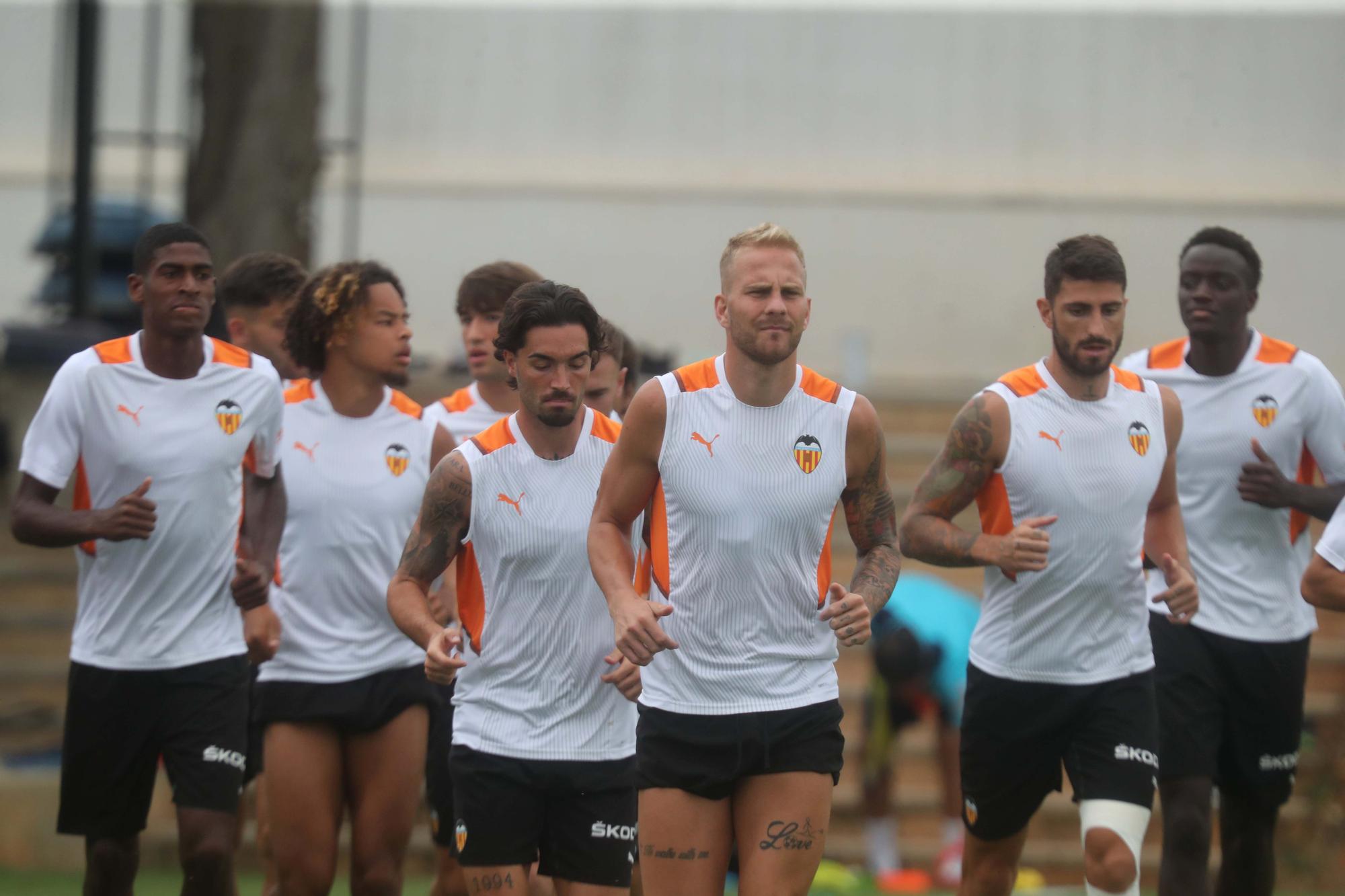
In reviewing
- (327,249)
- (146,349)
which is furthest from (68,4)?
(146,349)

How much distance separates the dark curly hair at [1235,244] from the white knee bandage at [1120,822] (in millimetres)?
2304

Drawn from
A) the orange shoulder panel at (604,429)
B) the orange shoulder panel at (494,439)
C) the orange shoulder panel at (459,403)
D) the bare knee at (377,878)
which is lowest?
the bare knee at (377,878)

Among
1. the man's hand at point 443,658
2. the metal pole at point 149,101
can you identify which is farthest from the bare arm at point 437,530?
the metal pole at point 149,101

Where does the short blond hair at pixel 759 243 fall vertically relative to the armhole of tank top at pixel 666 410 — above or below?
above

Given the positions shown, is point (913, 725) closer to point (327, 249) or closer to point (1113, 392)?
point (1113, 392)

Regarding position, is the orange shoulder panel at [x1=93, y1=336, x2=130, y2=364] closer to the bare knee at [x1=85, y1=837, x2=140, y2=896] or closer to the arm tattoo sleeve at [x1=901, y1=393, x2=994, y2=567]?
the bare knee at [x1=85, y1=837, x2=140, y2=896]

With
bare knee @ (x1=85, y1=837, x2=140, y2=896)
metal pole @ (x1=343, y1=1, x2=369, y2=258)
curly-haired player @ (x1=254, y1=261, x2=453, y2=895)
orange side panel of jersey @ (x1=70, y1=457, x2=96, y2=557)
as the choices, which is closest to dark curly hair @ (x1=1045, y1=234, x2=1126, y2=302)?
curly-haired player @ (x1=254, y1=261, x2=453, y2=895)

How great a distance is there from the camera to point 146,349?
6121 millimetres

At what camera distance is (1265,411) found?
678 cm

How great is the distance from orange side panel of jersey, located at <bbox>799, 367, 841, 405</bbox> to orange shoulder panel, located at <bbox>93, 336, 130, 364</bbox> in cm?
245

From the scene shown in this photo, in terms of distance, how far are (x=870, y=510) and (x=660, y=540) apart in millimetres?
681

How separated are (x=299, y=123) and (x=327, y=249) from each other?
4524 mm

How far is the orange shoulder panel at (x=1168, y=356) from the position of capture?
7.00m

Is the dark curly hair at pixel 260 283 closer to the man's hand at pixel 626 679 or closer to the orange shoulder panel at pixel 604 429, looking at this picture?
the orange shoulder panel at pixel 604 429
